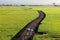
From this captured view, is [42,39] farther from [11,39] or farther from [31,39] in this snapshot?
[11,39]

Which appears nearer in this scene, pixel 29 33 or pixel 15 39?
pixel 15 39

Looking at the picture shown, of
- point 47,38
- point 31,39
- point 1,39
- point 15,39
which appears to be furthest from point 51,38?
point 1,39

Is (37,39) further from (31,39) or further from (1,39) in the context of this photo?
(1,39)

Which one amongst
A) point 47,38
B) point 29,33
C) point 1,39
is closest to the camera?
point 1,39

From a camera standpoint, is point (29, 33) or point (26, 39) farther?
point (29, 33)

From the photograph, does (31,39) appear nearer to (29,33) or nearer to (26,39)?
(26,39)

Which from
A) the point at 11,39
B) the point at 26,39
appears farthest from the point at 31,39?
the point at 11,39

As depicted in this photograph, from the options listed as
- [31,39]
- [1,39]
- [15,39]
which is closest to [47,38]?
[31,39]

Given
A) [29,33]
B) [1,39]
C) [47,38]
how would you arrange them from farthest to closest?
[29,33]
[47,38]
[1,39]
